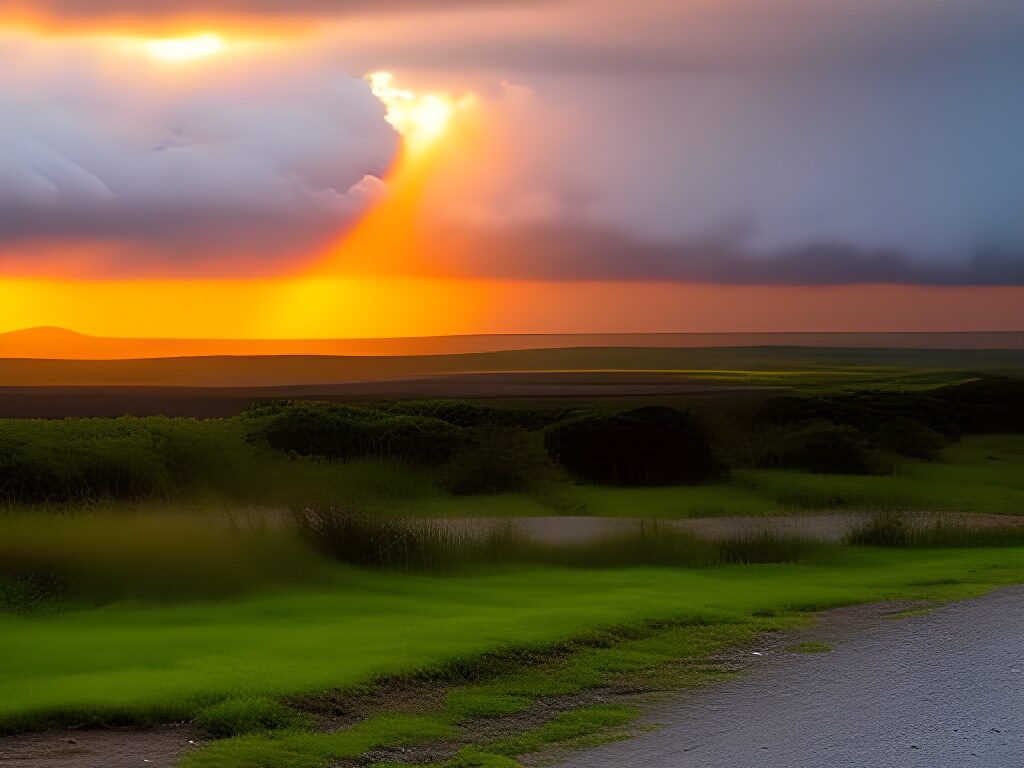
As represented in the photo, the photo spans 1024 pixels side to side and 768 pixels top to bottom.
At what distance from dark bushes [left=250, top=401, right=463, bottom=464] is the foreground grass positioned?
95.8 ft

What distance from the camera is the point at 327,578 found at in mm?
17250

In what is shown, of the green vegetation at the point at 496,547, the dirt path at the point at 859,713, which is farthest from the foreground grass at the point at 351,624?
the dirt path at the point at 859,713

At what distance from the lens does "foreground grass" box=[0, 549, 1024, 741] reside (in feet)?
33.4

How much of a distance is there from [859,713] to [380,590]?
26.1 ft

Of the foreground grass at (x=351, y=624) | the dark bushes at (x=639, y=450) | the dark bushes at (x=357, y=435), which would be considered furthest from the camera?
the dark bushes at (x=357, y=435)

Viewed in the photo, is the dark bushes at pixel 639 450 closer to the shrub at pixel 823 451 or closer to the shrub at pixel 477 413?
the shrub at pixel 823 451

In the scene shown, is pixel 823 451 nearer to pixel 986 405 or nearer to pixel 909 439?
pixel 909 439

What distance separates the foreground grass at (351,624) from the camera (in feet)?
33.4

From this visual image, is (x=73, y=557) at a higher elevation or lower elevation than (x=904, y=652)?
higher

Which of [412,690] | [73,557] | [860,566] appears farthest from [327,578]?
[860,566]

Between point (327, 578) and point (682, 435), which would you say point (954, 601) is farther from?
point (682, 435)

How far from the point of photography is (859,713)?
403 inches

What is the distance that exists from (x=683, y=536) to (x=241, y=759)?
14855mm

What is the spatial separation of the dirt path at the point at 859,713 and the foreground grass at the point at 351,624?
217 centimetres
